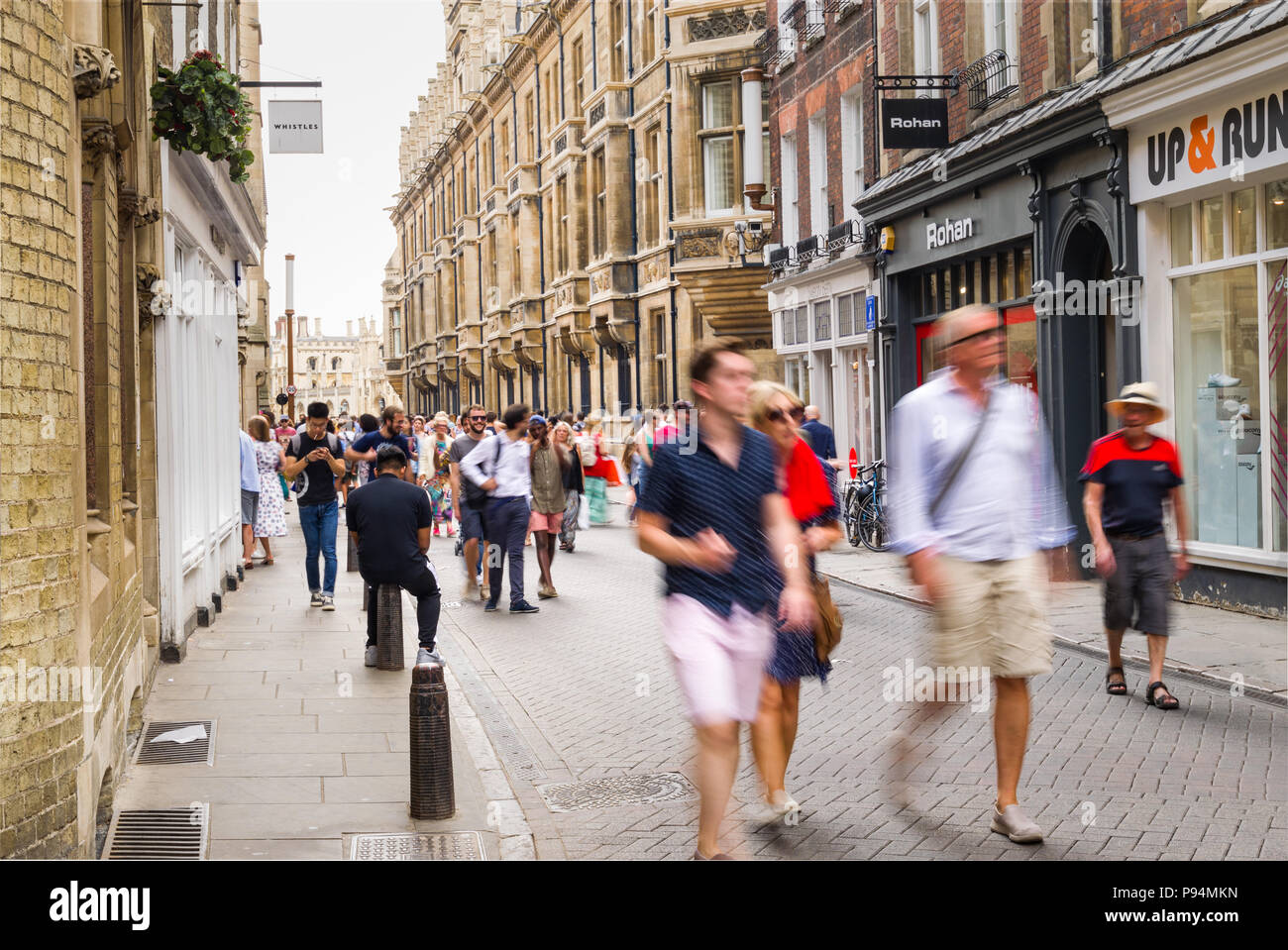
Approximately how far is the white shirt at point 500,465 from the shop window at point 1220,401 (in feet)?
19.5

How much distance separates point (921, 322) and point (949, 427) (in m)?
14.1

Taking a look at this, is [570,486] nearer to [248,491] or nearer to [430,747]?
[248,491]

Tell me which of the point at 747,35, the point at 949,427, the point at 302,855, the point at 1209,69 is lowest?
the point at 302,855

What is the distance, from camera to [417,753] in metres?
6.48

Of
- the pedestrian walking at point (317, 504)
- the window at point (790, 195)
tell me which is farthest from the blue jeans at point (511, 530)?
the window at point (790, 195)

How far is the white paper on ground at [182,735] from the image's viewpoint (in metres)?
8.23

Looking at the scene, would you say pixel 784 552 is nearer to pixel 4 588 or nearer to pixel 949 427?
pixel 949 427

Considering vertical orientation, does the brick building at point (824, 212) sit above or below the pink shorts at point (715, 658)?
above

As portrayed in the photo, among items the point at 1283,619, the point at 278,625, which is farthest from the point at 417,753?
the point at 1283,619

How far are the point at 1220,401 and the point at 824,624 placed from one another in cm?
776

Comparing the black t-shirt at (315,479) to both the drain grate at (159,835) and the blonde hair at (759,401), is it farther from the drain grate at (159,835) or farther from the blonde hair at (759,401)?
the blonde hair at (759,401)

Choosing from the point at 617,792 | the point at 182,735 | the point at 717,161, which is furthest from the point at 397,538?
the point at 717,161

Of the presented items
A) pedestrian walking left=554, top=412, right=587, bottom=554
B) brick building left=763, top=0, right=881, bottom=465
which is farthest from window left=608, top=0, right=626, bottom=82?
pedestrian walking left=554, top=412, right=587, bottom=554

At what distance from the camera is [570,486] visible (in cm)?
1783
